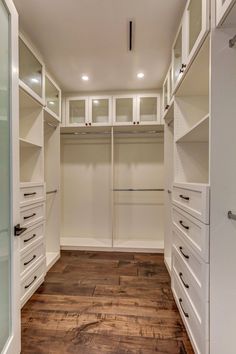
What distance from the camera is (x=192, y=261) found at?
5.03 feet

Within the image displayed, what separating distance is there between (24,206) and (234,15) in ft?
6.75

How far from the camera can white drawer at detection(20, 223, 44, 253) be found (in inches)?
79.4

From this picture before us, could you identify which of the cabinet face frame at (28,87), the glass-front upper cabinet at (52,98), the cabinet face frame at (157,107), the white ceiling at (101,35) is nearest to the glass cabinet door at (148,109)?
the cabinet face frame at (157,107)

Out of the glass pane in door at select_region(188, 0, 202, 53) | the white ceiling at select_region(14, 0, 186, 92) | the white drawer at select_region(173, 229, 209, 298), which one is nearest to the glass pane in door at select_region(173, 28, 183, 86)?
the white ceiling at select_region(14, 0, 186, 92)

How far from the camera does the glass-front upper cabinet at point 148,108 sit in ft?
10.4

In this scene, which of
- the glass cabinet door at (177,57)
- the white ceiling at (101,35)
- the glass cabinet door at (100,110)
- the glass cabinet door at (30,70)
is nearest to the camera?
the white ceiling at (101,35)

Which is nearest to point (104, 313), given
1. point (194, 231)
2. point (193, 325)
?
point (193, 325)

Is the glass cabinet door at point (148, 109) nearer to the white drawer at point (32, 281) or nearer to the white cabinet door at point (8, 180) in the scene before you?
the white cabinet door at point (8, 180)

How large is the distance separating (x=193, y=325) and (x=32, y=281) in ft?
5.13

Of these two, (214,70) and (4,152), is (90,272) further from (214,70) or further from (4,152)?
(214,70)

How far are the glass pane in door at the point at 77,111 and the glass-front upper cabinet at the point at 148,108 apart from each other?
0.88 metres

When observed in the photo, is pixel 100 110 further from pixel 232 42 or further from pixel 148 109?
pixel 232 42

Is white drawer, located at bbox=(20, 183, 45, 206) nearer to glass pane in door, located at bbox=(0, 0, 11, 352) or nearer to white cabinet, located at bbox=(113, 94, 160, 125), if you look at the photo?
glass pane in door, located at bbox=(0, 0, 11, 352)

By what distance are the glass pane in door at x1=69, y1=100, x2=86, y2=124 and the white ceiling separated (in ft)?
1.49
